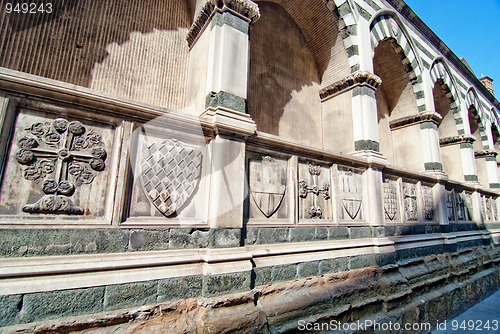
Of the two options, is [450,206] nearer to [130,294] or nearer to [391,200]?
[391,200]

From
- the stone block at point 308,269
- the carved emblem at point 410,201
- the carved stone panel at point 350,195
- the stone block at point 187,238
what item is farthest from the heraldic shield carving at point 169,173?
the carved emblem at point 410,201

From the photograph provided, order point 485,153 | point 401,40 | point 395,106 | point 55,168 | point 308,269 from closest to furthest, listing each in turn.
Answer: point 55,168, point 308,269, point 401,40, point 395,106, point 485,153

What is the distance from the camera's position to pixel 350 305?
9.75 ft

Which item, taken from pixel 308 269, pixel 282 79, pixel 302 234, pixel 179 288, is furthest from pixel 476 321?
pixel 282 79

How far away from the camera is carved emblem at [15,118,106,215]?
1.71 m

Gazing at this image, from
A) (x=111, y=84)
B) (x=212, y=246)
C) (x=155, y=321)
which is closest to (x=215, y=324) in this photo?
(x=155, y=321)

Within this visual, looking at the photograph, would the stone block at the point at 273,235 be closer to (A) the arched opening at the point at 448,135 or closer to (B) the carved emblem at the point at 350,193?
(B) the carved emblem at the point at 350,193

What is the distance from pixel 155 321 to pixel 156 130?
A: 1513 mm

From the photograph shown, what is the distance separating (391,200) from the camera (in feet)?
14.3

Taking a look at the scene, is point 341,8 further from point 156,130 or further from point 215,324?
point 215,324

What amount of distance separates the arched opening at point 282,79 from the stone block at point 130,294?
3.27 m

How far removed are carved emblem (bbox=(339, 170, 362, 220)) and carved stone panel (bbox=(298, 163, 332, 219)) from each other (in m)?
0.32

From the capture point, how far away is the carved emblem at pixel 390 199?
13.9 feet

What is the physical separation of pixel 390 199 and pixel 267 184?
2708 millimetres
